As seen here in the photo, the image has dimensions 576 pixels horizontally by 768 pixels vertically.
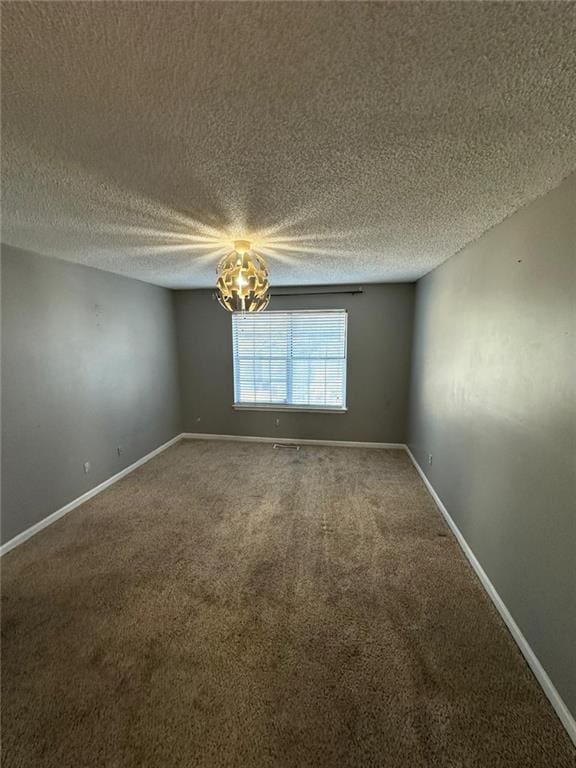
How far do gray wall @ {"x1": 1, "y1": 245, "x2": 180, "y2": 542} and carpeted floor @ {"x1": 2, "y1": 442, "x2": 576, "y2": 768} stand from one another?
51 centimetres

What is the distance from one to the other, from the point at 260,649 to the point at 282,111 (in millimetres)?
2339

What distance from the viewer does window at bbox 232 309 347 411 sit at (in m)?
4.40

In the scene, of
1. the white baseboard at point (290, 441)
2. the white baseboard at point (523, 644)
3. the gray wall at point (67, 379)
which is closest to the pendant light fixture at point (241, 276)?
the gray wall at point (67, 379)

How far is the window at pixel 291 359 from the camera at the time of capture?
4402mm

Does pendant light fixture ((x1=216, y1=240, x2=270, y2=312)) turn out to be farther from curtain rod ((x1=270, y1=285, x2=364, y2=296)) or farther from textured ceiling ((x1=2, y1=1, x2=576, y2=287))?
curtain rod ((x1=270, y1=285, x2=364, y2=296))

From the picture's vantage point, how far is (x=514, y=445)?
5.63 ft

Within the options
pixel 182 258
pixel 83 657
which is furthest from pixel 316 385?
pixel 83 657

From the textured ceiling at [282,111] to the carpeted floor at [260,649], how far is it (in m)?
2.31

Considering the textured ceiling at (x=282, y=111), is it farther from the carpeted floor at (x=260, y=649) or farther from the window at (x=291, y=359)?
the window at (x=291, y=359)

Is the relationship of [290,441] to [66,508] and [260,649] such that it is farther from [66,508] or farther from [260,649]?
[260,649]

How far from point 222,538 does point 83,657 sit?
41.9 inches

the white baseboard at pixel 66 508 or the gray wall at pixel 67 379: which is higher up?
the gray wall at pixel 67 379

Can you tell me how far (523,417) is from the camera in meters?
1.64

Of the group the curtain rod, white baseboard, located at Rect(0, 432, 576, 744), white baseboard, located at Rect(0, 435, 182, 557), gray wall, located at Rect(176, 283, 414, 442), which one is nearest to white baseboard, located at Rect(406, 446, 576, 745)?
white baseboard, located at Rect(0, 432, 576, 744)
